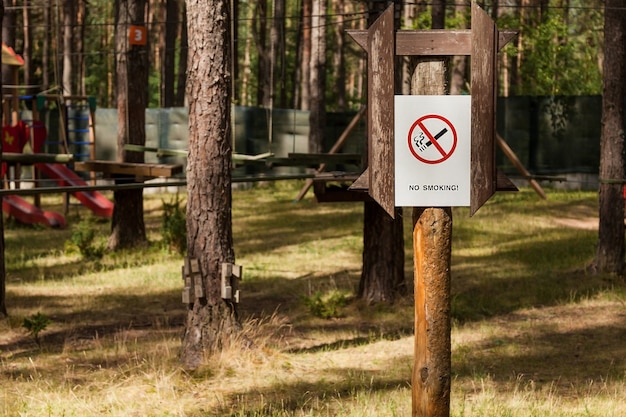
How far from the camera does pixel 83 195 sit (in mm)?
20891

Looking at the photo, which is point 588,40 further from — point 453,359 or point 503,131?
point 453,359

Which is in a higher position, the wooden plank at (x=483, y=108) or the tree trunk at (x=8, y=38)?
the tree trunk at (x=8, y=38)

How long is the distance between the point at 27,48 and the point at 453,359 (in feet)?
103

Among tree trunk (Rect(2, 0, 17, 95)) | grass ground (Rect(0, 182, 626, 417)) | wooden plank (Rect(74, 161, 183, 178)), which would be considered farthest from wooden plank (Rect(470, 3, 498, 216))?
tree trunk (Rect(2, 0, 17, 95))

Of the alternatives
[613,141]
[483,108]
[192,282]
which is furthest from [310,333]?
[483,108]

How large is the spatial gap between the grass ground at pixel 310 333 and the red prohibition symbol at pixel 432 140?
8.54 feet

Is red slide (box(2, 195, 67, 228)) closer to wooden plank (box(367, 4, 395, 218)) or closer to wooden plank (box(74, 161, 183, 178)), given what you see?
wooden plank (box(74, 161, 183, 178))

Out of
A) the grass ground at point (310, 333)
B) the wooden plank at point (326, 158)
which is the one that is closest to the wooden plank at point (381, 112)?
the grass ground at point (310, 333)

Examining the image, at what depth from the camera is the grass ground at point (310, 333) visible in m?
7.96

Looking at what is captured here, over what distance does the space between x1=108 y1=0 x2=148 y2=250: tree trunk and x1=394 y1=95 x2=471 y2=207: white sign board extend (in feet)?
36.7

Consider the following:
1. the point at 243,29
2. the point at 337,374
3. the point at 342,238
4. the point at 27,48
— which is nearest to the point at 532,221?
the point at 342,238

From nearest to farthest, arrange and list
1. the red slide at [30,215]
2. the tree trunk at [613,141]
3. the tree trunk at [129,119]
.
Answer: the tree trunk at [613,141] → the tree trunk at [129,119] → the red slide at [30,215]

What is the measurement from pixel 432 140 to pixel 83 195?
1636cm

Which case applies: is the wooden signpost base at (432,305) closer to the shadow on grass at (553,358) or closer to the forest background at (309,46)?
the shadow on grass at (553,358)
